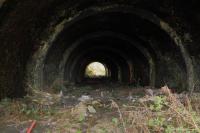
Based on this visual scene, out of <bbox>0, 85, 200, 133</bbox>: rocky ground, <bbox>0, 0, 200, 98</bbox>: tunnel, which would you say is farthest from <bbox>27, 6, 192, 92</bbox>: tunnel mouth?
<bbox>0, 85, 200, 133</bbox>: rocky ground

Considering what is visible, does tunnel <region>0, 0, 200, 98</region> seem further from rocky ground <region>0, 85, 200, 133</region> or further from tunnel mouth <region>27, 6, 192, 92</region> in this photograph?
rocky ground <region>0, 85, 200, 133</region>

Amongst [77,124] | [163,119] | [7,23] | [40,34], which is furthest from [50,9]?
[163,119]

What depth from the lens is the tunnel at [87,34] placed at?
24.7 feet

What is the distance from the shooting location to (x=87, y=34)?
40.3 feet

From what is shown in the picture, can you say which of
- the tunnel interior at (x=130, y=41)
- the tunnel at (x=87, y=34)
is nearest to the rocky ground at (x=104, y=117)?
the tunnel at (x=87, y=34)

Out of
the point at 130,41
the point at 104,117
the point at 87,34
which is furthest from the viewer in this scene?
the point at 130,41

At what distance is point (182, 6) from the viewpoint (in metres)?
8.65

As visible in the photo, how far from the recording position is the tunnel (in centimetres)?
753

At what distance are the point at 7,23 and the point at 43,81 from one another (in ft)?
10.9

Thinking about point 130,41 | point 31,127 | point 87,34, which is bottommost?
point 31,127

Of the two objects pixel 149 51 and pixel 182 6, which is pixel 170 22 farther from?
pixel 149 51

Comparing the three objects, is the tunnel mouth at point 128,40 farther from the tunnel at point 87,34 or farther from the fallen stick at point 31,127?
the fallen stick at point 31,127

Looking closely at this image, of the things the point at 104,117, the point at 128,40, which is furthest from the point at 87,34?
the point at 104,117

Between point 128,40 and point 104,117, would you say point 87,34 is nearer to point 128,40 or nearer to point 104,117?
point 128,40
